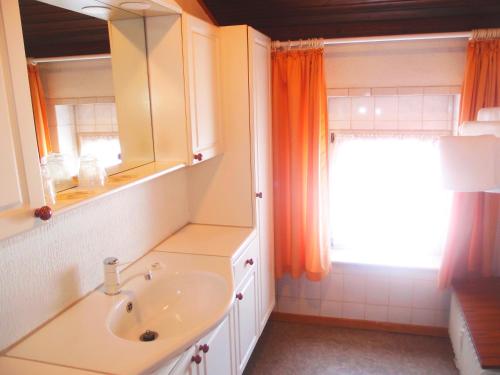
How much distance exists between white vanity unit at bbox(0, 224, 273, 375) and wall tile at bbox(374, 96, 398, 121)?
1256 millimetres

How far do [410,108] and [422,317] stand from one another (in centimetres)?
148

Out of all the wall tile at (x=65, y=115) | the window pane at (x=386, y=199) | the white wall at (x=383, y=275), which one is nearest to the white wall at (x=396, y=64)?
the white wall at (x=383, y=275)

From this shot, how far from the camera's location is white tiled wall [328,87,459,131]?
2.88m

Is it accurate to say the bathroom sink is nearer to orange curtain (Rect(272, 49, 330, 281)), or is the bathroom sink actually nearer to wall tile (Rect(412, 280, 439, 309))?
orange curtain (Rect(272, 49, 330, 281))

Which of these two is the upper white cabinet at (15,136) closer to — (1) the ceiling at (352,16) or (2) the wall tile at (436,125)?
(1) the ceiling at (352,16)

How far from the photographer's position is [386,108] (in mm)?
2988

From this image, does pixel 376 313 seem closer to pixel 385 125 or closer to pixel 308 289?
pixel 308 289

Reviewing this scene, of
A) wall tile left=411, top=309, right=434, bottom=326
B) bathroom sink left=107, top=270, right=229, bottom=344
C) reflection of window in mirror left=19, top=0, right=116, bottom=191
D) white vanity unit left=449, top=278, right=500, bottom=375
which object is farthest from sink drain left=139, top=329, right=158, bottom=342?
wall tile left=411, top=309, right=434, bottom=326

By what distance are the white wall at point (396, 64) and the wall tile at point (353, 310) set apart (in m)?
1.58

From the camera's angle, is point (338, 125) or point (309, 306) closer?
point (338, 125)

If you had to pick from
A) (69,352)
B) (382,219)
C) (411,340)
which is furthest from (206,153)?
(411,340)

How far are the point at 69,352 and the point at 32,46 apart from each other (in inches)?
39.7

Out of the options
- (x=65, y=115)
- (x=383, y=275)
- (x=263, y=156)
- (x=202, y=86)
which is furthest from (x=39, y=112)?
(x=383, y=275)

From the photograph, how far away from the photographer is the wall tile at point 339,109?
120 inches
